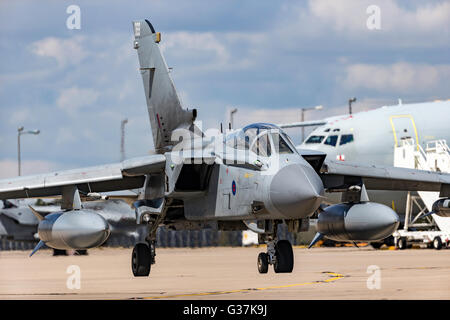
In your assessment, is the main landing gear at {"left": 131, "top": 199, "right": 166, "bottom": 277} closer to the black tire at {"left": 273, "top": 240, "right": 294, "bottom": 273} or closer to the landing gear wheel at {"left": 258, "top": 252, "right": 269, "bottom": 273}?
the landing gear wheel at {"left": 258, "top": 252, "right": 269, "bottom": 273}

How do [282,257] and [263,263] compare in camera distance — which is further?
[263,263]

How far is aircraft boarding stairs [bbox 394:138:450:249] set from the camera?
107 feet

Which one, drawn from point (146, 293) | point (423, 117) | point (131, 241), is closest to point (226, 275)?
point (146, 293)

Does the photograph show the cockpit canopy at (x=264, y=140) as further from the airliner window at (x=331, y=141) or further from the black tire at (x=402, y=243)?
the black tire at (x=402, y=243)

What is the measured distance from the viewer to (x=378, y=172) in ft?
59.4

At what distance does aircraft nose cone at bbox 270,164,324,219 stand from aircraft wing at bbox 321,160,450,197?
101 inches

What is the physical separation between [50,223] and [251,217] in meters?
4.50

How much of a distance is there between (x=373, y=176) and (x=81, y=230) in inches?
257

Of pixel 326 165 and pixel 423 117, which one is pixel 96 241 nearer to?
pixel 326 165

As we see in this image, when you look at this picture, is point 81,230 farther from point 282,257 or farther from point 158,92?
point 158,92

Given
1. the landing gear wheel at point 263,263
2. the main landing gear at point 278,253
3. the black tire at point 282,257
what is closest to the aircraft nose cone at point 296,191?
the main landing gear at point 278,253

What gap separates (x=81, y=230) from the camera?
658 inches

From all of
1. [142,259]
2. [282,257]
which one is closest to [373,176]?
[282,257]

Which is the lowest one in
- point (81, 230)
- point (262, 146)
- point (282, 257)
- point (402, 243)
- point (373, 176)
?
point (402, 243)
